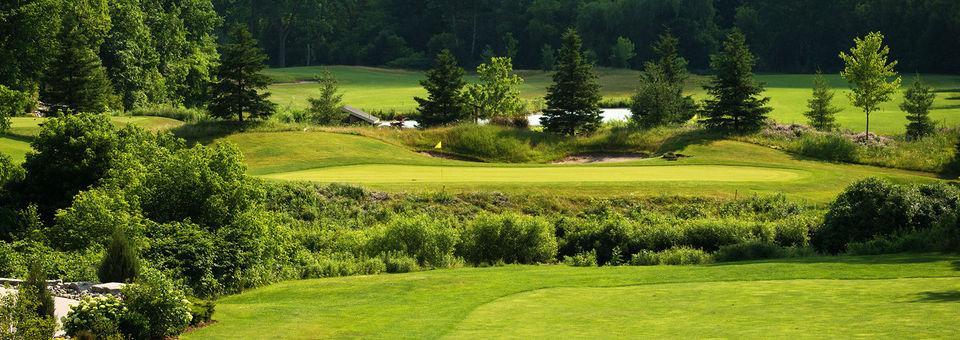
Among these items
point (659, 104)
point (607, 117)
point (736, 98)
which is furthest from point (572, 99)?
point (607, 117)

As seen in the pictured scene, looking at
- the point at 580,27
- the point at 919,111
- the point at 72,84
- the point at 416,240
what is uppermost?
the point at 580,27

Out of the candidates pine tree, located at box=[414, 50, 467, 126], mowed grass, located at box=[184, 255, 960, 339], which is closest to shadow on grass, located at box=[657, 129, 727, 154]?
pine tree, located at box=[414, 50, 467, 126]

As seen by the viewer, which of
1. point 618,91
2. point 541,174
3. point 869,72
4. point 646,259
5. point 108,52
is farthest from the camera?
point 618,91

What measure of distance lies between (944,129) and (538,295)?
50.8 meters

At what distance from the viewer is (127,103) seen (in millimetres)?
77125

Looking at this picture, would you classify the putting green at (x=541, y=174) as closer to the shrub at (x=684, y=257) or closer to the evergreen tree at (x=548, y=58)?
the shrub at (x=684, y=257)

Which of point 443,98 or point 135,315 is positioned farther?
point 443,98

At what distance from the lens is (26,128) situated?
5934 centimetres

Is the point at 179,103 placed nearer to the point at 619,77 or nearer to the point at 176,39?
the point at 176,39

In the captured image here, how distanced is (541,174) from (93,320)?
1216 inches

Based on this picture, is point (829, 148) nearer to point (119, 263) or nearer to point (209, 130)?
point (209, 130)

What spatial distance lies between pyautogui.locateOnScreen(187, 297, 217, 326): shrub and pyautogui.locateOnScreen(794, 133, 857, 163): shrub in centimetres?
4200

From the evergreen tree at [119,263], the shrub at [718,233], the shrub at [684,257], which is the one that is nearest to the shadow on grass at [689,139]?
the shrub at [718,233]

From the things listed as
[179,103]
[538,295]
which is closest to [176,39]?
[179,103]
